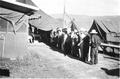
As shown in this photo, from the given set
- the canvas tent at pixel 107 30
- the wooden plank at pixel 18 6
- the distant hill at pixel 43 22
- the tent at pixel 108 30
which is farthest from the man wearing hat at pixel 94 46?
the distant hill at pixel 43 22

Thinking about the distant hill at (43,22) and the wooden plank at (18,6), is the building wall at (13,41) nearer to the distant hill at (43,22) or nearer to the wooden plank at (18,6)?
the wooden plank at (18,6)

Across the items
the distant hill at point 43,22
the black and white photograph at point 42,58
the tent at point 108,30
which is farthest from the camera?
the distant hill at point 43,22

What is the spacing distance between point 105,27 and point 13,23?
12.6 m

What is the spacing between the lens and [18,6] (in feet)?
30.9

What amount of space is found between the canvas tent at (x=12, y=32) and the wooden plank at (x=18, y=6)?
0.22 meters

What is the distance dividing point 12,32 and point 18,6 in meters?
1.71

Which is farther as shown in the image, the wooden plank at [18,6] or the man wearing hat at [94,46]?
the man wearing hat at [94,46]

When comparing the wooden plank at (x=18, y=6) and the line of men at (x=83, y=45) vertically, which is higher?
the wooden plank at (x=18, y=6)

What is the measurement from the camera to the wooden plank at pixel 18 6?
9.04 metres

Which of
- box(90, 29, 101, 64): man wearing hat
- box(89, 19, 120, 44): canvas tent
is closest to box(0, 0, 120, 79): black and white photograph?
box(90, 29, 101, 64): man wearing hat

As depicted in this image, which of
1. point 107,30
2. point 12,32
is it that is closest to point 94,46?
point 12,32

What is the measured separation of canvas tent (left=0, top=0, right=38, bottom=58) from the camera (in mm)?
9898

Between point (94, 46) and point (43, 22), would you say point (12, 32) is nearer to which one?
point (94, 46)

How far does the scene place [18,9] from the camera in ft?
32.9
